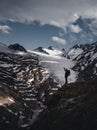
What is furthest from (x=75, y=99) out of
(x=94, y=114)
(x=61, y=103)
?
(x=94, y=114)

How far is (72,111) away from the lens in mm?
153500

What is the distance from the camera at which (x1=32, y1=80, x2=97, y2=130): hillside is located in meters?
138

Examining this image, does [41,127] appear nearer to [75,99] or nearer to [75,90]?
[75,99]

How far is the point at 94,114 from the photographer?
136 meters

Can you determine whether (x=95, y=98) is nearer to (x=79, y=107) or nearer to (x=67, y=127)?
(x=79, y=107)

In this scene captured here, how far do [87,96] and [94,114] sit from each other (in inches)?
1140

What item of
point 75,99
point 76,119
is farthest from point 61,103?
point 76,119

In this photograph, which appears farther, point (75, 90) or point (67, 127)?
point (75, 90)

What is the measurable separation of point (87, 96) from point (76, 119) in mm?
22136

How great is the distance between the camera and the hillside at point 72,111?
138m

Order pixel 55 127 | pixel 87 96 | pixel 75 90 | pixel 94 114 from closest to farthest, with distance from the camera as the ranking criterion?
pixel 94 114, pixel 55 127, pixel 87 96, pixel 75 90

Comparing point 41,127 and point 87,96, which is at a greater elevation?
point 87,96

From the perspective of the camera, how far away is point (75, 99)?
170 m

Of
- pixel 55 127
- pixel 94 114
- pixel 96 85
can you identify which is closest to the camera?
pixel 94 114
